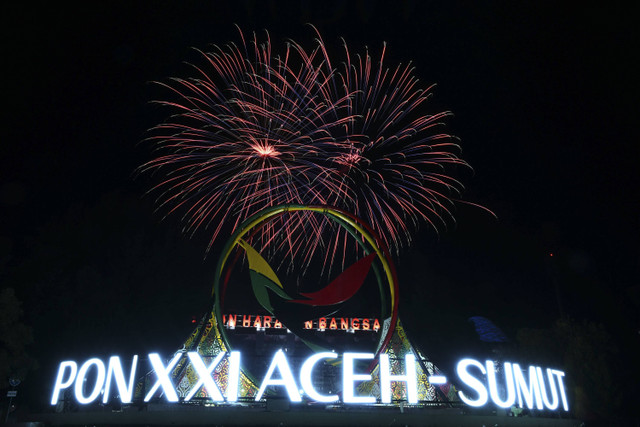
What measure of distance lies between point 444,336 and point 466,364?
35529 millimetres

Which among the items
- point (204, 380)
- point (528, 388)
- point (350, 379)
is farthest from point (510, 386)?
point (204, 380)

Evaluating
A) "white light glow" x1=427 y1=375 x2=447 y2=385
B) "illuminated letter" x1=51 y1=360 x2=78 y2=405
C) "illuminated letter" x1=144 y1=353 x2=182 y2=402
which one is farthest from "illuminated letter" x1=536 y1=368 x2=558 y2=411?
"illuminated letter" x1=51 y1=360 x2=78 y2=405

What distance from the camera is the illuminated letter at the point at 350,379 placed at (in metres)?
19.3

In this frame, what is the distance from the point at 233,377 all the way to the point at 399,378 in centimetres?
658

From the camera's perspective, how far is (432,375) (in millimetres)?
21141

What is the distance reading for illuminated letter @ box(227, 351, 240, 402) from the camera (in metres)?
19.3

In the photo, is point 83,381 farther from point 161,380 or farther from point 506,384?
point 506,384

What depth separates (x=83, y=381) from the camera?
20.6 m

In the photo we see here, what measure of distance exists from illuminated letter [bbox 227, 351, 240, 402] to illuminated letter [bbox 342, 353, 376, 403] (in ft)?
13.7

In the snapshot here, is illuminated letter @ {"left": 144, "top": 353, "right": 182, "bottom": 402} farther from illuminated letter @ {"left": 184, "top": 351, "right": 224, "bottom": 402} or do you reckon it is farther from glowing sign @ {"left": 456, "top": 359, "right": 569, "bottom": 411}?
glowing sign @ {"left": 456, "top": 359, "right": 569, "bottom": 411}

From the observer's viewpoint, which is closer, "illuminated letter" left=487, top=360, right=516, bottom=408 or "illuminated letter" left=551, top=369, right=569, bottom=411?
"illuminated letter" left=487, top=360, right=516, bottom=408

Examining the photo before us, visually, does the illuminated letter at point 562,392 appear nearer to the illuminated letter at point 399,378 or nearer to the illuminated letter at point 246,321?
the illuminated letter at point 399,378

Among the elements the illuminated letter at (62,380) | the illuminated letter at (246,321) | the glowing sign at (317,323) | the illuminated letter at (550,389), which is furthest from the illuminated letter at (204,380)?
the illuminated letter at (246,321)

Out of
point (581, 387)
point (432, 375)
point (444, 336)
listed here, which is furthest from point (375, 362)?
point (444, 336)
